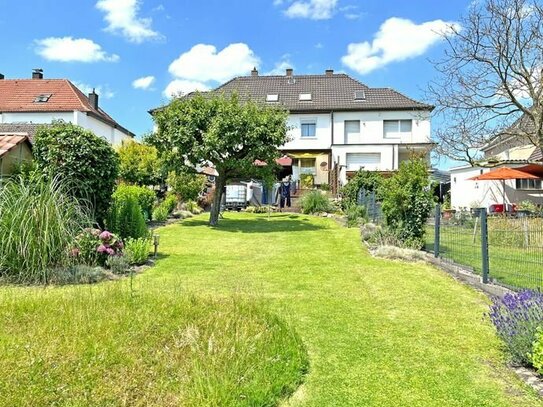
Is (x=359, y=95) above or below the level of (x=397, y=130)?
above

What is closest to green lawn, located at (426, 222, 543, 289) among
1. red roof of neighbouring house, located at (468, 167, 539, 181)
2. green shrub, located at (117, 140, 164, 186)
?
red roof of neighbouring house, located at (468, 167, 539, 181)

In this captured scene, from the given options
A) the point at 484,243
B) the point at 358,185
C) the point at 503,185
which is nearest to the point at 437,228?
the point at 484,243

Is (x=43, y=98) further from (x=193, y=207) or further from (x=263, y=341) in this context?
(x=263, y=341)

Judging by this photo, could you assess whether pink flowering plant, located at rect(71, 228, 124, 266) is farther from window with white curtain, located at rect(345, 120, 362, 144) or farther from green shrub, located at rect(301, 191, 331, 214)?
window with white curtain, located at rect(345, 120, 362, 144)

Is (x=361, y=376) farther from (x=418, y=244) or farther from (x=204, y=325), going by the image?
(x=418, y=244)

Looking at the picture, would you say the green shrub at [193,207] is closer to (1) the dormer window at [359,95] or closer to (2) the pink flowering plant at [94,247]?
(2) the pink flowering plant at [94,247]

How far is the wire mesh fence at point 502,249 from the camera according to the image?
7.34m

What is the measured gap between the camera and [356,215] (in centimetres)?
1772

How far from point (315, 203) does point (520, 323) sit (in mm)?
17789

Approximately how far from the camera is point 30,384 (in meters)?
3.72

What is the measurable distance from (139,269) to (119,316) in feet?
13.2

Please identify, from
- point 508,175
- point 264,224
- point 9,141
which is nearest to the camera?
point 9,141

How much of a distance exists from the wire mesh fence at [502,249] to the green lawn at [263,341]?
0.71 metres

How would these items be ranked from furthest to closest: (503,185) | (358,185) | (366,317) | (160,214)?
(503,185)
(358,185)
(160,214)
(366,317)
